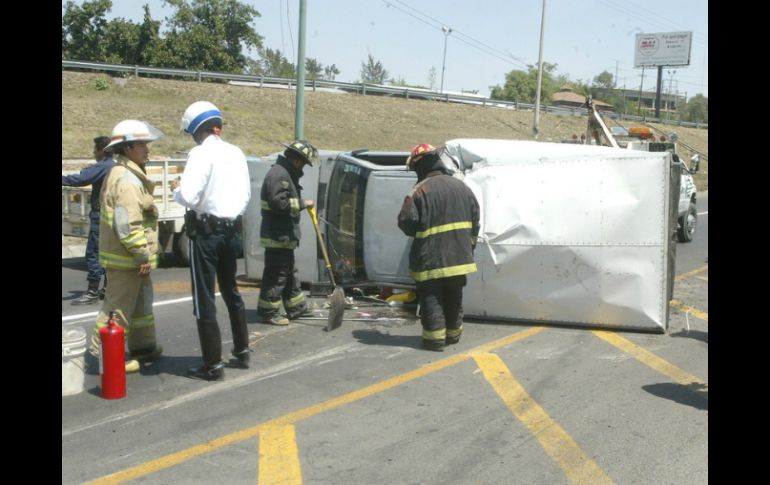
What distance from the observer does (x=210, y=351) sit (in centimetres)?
593

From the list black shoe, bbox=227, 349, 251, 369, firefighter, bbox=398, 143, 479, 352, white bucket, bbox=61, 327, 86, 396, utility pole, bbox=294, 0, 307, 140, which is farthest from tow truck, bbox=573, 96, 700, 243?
white bucket, bbox=61, 327, 86, 396

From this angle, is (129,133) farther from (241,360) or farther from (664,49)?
(664,49)

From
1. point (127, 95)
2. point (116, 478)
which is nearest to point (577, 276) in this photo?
point (116, 478)

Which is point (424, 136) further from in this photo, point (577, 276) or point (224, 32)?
point (577, 276)

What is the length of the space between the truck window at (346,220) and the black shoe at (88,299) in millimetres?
2741

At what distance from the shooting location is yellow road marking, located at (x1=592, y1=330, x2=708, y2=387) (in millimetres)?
6230

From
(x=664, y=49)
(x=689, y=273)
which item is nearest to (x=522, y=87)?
(x=664, y=49)

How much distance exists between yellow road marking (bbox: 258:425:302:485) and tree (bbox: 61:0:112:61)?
43.7 metres

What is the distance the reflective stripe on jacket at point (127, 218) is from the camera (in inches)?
228

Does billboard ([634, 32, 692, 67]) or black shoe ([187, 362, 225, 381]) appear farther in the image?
billboard ([634, 32, 692, 67])

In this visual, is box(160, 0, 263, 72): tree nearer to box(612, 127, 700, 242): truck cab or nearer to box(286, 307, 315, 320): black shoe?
box(612, 127, 700, 242): truck cab

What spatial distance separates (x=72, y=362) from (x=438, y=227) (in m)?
3.20

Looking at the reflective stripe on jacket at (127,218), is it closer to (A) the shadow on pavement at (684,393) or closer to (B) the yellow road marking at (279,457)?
(B) the yellow road marking at (279,457)
